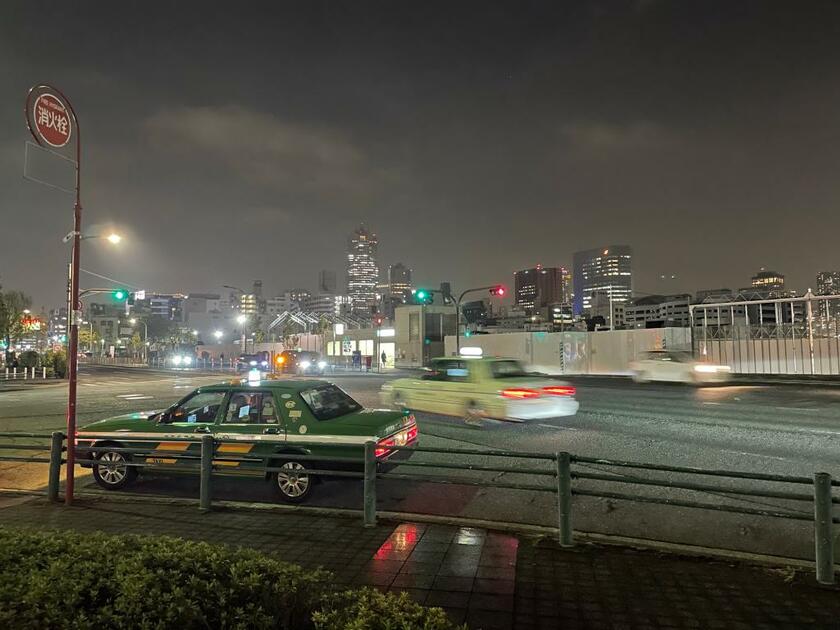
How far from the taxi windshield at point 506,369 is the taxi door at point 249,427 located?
21.9 feet

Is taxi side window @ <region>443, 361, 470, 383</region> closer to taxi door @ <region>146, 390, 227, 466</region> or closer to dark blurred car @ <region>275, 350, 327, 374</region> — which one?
taxi door @ <region>146, 390, 227, 466</region>

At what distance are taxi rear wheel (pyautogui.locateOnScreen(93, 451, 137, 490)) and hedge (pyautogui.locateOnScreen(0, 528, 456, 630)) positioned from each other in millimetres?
4528

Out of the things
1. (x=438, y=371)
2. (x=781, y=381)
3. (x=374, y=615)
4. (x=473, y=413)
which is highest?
(x=438, y=371)

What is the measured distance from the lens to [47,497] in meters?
7.53

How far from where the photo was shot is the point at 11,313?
171 ft

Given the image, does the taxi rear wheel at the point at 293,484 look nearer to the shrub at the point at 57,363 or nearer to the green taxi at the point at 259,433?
the green taxi at the point at 259,433

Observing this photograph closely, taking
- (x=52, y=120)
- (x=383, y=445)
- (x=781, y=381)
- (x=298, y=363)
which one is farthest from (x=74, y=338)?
(x=298, y=363)

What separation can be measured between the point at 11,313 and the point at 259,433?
57.4m

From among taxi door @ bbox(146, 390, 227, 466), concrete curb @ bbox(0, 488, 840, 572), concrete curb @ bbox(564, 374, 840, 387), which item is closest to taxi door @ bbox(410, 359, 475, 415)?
taxi door @ bbox(146, 390, 227, 466)

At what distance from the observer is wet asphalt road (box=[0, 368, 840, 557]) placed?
6625mm

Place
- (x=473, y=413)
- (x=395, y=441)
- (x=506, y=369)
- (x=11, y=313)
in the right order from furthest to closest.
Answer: (x=11, y=313) → (x=506, y=369) → (x=473, y=413) → (x=395, y=441)

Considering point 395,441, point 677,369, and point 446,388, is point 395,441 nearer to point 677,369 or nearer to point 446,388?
point 446,388

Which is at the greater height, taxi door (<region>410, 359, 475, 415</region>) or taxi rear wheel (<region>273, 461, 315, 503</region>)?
taxi door (<region>410, 359, 475, 415</region>)

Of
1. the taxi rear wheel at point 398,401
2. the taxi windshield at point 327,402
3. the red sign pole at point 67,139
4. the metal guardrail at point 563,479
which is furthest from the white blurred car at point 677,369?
the red sign pole at point 67,139
